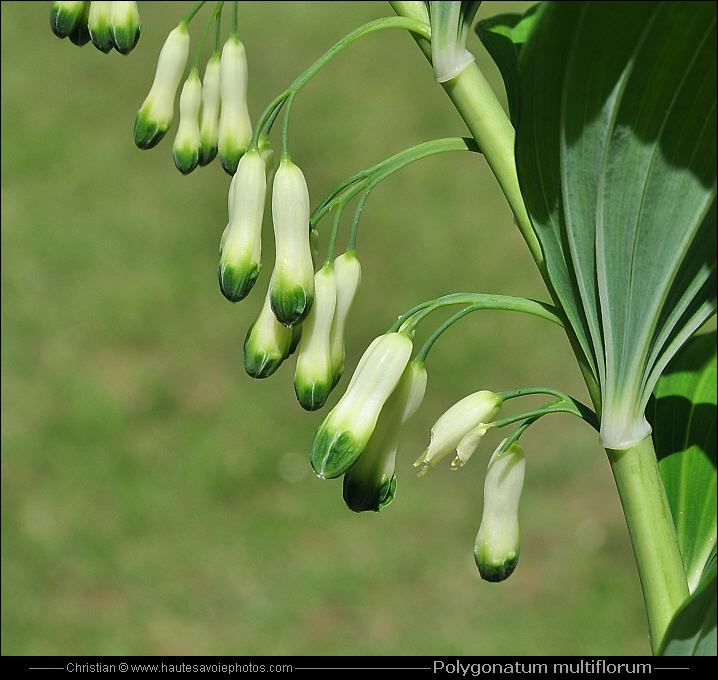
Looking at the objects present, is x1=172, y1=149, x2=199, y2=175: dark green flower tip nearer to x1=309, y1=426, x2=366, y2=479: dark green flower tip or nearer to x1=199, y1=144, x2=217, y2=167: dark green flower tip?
x1=199, y1=144, x2=217, y2=167: dark green flower tip

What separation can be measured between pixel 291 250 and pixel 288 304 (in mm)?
56

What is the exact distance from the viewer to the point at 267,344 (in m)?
0.89

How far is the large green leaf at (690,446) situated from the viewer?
938 millimetres

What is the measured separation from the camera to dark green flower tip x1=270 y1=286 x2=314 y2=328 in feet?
2.71

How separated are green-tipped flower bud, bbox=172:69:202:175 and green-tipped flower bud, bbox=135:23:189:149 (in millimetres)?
27

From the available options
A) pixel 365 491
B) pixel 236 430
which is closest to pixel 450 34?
pixel 365 491

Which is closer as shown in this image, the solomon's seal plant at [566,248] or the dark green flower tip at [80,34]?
the solomon's seal plant at [566,248]

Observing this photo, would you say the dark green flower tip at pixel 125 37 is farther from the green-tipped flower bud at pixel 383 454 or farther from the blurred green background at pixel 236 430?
the blurred green background at pixel 236 430

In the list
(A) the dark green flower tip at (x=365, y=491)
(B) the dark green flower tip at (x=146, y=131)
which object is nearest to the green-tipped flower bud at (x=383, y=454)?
(A) the dark green flower tip at (x=365, y=491)

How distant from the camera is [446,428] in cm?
85

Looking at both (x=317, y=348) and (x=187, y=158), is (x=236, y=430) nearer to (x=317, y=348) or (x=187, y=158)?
(x=187, y=158)

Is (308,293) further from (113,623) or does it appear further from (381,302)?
(381,302)

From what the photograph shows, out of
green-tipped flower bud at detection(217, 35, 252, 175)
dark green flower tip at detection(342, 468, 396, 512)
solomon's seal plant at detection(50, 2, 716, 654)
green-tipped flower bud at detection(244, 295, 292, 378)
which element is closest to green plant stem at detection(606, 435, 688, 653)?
solomon's seal plant at detection(50, 2, 716, 654)

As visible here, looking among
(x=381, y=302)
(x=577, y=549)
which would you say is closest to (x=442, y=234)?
(x=381, y=302)
